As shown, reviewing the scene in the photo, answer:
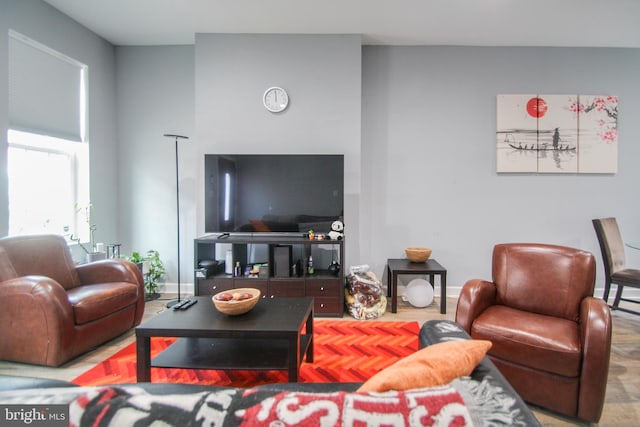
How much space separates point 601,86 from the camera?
378cm

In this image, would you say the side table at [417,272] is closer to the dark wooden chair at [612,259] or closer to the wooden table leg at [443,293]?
the wooden table leg at [443,293]

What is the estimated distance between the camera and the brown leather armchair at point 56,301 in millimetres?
2180

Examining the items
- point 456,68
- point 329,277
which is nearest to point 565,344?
point 329,277

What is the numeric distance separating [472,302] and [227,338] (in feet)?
4.91

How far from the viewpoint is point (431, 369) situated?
802mm

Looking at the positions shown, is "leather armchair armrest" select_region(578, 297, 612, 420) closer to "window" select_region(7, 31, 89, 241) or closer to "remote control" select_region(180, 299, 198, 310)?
"remote control" select_region(180, 299, 198, 310)

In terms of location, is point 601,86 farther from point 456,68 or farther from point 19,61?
point 19,61

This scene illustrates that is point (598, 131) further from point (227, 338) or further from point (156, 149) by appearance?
point (156, 149)

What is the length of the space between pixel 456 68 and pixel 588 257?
2.62 meters

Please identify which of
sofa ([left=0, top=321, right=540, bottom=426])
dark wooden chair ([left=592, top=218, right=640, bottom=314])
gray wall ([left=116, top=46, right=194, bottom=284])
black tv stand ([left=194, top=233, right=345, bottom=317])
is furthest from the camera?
gray wall ([left=116, top=46, right=194, bottom=284])

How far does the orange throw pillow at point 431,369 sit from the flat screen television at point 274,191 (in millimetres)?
2473

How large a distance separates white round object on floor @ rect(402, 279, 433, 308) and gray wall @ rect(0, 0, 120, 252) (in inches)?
139

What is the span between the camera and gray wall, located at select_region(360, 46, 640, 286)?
12.4ft

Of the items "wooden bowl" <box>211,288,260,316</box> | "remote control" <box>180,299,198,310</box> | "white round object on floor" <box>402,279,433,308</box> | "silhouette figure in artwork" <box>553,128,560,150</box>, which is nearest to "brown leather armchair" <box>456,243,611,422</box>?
"white round object on floor" <box>402,279,433,308</box>
